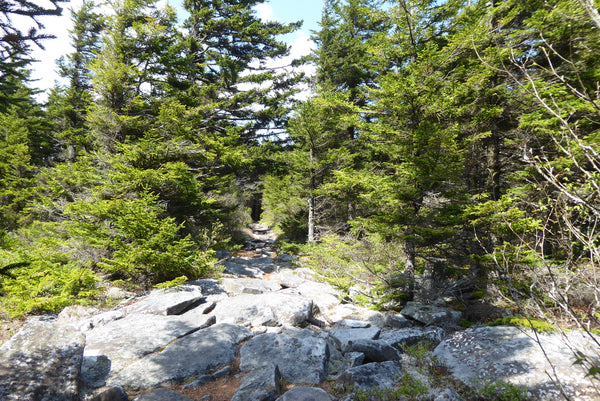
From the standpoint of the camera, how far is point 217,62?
17.2 meters

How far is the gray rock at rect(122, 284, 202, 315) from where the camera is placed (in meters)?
6.75

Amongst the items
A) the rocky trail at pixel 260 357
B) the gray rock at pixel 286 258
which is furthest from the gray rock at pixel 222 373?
the gray rock at pixel 286 258

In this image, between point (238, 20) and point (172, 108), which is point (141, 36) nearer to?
point (172, 108)

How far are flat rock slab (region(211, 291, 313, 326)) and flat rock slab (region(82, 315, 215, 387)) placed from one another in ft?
2.20

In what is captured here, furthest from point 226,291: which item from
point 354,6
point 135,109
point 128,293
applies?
point 354,6

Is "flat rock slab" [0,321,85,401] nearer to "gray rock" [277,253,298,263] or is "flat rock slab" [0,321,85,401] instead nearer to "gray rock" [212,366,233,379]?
"gray rock" [212,366,233,379]

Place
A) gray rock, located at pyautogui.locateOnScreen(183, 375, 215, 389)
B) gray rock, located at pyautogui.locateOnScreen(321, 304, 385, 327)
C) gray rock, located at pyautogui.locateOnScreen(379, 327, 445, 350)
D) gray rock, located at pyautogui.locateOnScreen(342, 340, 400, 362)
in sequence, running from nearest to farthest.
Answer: gray rock, located at pyautogui.locateOnScreen(183, 375, 215, 389) → gray rock, located at pyautogui.locateOnScreen(342, 340, 400, 362) → gray rock, located at pyautogui.locateOnScreen(379, 327, 445, 350) → gray rock, located at pyautogui.locateOnScreen(321, 304, 385, 327)

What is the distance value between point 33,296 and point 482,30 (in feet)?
44.7

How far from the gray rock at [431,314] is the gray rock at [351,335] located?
1877mm

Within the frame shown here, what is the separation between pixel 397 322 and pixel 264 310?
3645 mm

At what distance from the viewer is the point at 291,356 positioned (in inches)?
199

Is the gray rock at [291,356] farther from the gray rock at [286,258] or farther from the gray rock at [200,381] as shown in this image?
the gray rock at [286,258]

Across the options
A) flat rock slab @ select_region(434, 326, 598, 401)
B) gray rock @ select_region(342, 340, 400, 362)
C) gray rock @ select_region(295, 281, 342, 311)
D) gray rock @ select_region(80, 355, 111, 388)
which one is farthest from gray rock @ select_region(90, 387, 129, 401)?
gray rock @ select_region(295, 281, 342, 311)

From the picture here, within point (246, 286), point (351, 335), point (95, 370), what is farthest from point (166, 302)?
point (351, 335)
